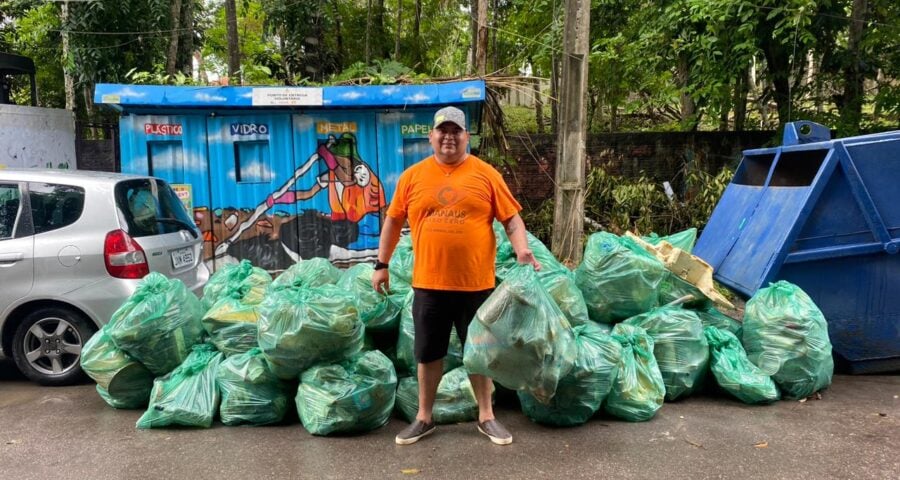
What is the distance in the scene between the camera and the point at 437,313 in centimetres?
332

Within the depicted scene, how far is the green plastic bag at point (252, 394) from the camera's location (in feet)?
11.8

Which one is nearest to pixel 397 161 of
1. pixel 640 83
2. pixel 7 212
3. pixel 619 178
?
pixel 7 212

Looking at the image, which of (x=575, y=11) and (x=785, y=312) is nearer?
(x=785, y=312)

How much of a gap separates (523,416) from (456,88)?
394 centimetres

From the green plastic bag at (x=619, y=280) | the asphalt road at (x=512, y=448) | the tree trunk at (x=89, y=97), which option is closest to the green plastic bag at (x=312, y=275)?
the asphalt road at (x=512, y=448)

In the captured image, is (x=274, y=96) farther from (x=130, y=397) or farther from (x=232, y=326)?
(x=130, y=397)

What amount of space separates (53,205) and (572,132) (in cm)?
443

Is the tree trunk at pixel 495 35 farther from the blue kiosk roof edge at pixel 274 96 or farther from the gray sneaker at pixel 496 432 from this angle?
the gray sneaker at pixel 496 432

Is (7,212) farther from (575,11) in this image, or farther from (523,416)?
(575,11)

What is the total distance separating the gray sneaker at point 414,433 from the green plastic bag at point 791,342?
7.21 feet

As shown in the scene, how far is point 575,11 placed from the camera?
19.5 ft

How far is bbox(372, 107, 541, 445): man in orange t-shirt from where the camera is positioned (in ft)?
10.6

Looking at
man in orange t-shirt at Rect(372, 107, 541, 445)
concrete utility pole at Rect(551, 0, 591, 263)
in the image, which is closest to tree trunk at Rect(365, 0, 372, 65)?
concrete utility pole at Rect(551, 0, 591, 263)

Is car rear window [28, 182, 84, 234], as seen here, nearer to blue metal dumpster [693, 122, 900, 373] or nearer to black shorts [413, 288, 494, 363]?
black shorts [413, 288, 494, 363]
